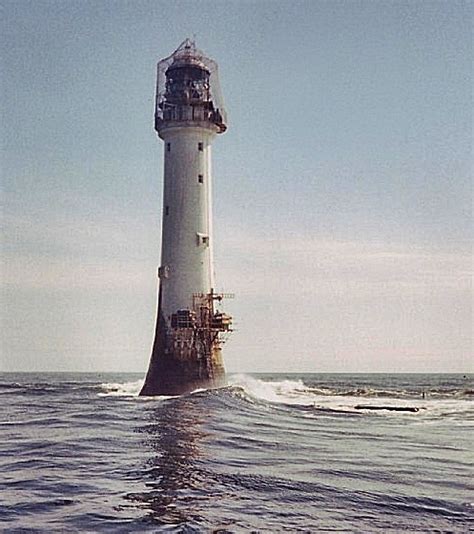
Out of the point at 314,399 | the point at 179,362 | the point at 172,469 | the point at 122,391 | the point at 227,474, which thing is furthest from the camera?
the point at 122,391

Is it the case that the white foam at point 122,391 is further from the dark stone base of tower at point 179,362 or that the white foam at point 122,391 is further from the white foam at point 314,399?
the white foam at point 314,399

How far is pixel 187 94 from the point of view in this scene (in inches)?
1900

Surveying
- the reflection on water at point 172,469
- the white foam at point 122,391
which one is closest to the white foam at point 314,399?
the white foam at point 122,391

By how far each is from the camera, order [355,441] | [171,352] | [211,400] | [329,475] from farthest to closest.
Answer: [171,352] < [211,400] < [355,441] < [329,475]

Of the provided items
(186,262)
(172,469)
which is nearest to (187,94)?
(186,262)

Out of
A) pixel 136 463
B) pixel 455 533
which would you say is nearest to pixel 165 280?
pixel 136 463

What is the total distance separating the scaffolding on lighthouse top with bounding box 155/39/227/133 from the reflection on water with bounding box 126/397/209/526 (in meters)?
21.7

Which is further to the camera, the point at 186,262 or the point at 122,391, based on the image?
the point at 122,391

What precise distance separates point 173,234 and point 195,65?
36.6 feet

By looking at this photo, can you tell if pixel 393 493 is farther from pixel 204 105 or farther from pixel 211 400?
pixel 204 105

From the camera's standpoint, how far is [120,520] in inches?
526

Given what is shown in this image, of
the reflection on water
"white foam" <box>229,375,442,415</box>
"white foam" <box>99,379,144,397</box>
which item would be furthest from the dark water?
"white foam" <box>99,379,144,397</box>

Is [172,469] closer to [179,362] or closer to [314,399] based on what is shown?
[179,362]

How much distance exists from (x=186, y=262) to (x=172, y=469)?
28201 mm
